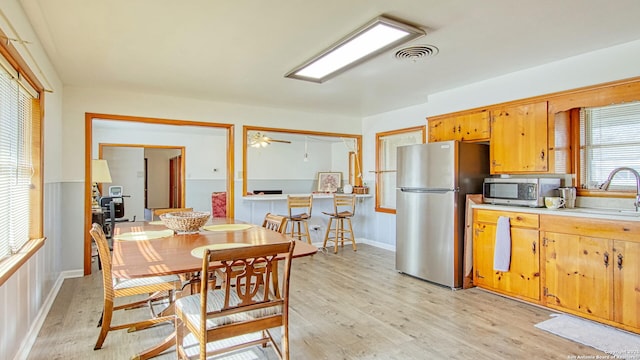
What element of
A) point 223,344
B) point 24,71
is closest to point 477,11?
point 223,344

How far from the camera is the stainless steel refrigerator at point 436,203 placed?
365 centimetres

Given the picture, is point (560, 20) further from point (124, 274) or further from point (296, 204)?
point (296, 204)

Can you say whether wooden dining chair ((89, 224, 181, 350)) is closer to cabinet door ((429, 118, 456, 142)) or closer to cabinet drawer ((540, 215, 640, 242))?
cabinet drawer ((540, 215, 640, 242))

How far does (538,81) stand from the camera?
11.0 feet

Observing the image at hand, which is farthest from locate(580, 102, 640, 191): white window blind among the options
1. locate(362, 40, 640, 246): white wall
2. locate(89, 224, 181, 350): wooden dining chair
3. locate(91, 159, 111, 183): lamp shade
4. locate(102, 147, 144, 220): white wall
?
locate(102, 147, 144, 220): white wall

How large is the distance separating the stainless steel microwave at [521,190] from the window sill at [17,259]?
3.91 metres

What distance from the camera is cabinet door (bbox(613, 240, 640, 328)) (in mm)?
2518

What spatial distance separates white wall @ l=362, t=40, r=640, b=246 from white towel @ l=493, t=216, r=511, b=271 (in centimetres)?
129

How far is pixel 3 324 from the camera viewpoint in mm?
1896

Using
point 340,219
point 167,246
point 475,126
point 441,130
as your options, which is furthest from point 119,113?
point 475,126

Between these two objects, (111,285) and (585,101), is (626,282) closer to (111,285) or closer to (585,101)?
(585,101)

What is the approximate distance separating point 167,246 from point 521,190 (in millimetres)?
3148

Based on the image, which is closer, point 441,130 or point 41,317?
point 41,317

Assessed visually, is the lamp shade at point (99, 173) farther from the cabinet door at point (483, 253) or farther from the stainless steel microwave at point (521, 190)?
the stainless steel microwave at point (521, 190)
